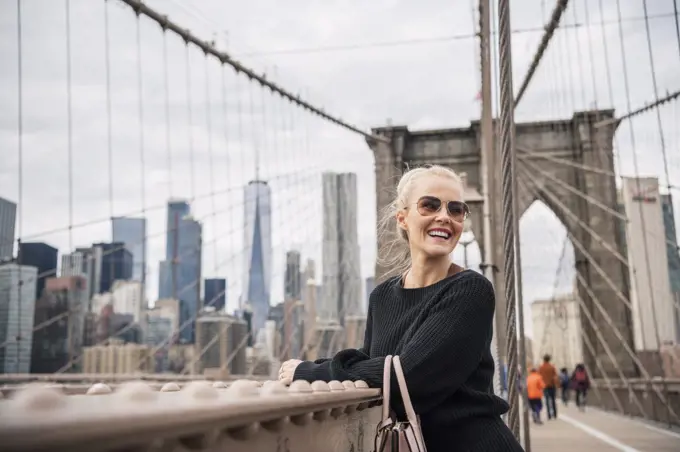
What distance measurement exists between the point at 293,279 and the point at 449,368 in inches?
779

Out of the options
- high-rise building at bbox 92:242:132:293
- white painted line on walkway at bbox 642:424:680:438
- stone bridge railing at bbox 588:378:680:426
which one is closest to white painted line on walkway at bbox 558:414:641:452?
white painted line on walkway at bbox 642:424:680:438

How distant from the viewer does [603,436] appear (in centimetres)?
827

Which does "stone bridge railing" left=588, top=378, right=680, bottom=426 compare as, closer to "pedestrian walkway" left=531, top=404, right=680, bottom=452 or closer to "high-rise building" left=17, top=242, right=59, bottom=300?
"pedestrian walkway" left=531, top=404, right=680, bottom=452

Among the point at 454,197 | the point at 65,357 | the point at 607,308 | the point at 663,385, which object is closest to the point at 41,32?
the point at 65,357

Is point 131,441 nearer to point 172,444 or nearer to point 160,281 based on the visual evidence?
point 172,444

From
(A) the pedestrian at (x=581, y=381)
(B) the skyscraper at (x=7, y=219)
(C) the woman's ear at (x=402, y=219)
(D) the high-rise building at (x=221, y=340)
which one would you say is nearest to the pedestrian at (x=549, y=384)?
(A) the pedestrian at (x=581, y=381)

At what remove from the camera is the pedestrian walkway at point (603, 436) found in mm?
6952

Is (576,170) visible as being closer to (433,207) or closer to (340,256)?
(340,256)

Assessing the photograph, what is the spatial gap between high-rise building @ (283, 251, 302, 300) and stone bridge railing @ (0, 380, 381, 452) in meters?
18.7

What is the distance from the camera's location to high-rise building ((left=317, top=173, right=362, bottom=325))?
22.1m

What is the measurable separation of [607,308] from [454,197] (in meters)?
18.1

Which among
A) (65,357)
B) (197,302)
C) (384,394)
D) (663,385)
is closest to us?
(384,394)

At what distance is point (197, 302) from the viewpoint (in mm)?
13281

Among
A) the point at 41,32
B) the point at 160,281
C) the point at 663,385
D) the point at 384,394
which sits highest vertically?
the point at 41,32
